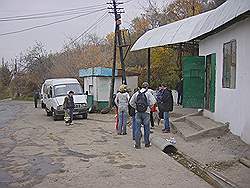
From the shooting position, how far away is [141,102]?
41.6 feet

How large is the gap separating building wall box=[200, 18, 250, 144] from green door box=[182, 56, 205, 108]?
2066 millimetres

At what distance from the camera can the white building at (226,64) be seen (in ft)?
38.5

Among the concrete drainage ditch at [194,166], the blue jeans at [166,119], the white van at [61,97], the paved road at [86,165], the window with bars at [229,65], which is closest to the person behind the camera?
the concrete drainage ditch at [194,166]

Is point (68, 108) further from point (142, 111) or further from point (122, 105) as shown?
point (142, 111)

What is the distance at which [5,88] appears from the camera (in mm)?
78375

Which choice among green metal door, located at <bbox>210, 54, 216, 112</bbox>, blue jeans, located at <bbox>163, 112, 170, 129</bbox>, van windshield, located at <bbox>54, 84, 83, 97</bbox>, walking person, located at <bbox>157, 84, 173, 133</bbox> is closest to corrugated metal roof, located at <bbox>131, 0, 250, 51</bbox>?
green metal door, located at <bbox>210, 54, 216, 112</bbox>

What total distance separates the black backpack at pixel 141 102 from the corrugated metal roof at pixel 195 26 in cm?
300

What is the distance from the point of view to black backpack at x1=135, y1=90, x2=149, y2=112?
1266cm

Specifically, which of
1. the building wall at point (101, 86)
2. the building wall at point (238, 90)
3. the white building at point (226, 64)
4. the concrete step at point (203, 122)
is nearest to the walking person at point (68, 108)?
the white building at point (226, 64)

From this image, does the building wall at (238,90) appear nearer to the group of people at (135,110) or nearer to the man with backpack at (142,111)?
the group of people at (135,110)

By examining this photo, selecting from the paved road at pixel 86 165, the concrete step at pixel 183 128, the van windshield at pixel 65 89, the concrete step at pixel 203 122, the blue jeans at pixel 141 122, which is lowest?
the paved road at pixel 86 165

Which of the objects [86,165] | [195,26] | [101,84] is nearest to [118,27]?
[101,84]

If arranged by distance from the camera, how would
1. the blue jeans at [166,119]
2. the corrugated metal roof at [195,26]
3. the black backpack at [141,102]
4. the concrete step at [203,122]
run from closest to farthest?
1. the corrugated metal roof at [195,26]
2. the black backpack at [141,102]
3. the concrete step at [203,122]
4. the blue jeans at [166,119]

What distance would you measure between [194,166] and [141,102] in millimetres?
3207
